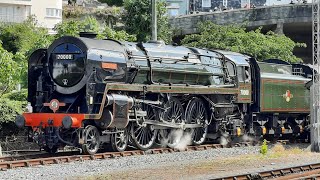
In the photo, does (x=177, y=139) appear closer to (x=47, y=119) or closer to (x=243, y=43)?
(x=47, y=119)

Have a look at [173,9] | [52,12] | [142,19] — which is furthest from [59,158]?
[173,9]

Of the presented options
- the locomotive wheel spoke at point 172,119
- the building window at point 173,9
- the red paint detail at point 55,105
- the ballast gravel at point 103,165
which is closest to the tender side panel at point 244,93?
the locomotive wheel spoke at point 172,119

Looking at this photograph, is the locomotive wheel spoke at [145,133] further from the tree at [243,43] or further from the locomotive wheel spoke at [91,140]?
→ the tree at [243,43]

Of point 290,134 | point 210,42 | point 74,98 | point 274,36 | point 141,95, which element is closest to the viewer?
point 74,98

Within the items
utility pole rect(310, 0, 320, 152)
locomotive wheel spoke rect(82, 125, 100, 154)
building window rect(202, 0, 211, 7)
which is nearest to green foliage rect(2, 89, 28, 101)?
locomotive wheel spoke rect(82, 125, 100, 154)

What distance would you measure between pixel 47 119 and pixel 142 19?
2897 centimetres

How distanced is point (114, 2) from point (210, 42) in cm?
3464

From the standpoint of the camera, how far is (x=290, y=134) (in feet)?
105

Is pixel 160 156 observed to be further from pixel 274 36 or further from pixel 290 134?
pixel 274 36

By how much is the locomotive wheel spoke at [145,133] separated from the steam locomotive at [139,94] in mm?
34

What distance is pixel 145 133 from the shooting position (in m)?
23.6

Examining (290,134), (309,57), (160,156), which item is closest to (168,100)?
(160,156)

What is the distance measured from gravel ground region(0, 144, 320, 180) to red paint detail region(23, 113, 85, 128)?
1.44m

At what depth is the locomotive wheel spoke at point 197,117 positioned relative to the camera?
25.5 m
